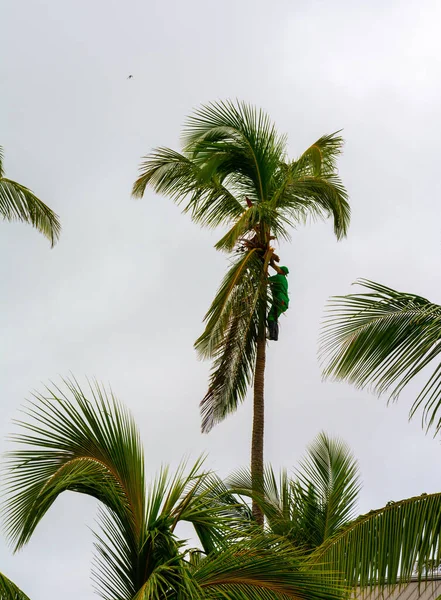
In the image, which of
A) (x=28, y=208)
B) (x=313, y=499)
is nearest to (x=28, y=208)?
(x=28, y=208)

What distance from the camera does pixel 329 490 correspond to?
12172 millimetres

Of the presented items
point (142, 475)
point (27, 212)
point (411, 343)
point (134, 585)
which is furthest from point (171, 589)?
point (27, 212)

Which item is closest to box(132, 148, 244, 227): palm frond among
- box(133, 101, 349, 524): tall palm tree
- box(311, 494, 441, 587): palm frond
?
box(133, 101, 349, 524): tall palm tree

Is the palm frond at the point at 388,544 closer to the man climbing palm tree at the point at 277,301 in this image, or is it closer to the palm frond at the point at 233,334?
the palm frond at the point at 233,334

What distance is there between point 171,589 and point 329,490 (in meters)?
6.75

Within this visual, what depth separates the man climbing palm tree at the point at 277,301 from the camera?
12.3 metres

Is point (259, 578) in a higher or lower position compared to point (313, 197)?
lower

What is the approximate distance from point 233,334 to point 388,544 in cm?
578

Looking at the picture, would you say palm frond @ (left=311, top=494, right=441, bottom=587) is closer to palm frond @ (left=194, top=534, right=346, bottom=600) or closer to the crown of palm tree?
palm frond @ (left=194, top=534, right=346, bottom=600)

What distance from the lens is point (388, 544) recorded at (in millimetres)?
6660

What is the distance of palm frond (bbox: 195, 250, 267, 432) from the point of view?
11.3 m

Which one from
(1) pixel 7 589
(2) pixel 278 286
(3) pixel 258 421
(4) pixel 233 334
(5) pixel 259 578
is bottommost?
(1) pixel 7 589

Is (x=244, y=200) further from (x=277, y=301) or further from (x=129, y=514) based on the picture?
(x=129, y=514)

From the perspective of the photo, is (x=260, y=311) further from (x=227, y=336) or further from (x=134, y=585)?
(x=134, y=585)
